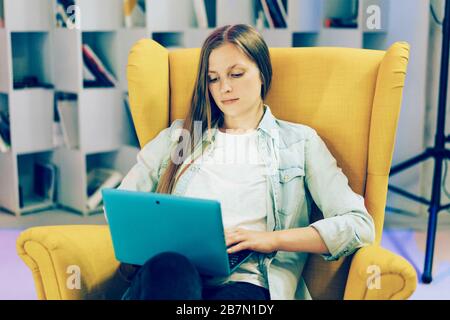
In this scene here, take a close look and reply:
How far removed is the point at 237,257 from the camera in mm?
1391

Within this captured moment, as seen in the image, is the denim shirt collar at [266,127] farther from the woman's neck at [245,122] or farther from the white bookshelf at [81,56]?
the white bookshelf at [81,56]

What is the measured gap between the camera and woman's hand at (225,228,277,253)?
4.47ft

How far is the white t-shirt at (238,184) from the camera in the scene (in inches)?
57.1

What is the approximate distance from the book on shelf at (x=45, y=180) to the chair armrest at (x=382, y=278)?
2.18 m

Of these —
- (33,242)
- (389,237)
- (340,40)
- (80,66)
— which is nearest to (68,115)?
(80,66)

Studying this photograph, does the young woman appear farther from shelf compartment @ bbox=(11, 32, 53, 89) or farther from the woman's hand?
shelf compartment @ bbox=(11, 32, 53, 89)

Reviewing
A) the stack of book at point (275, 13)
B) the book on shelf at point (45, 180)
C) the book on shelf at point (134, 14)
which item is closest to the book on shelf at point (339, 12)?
the stack of book at point (275, 13)

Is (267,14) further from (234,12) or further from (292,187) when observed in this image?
(292,187)

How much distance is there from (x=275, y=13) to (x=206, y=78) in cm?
164

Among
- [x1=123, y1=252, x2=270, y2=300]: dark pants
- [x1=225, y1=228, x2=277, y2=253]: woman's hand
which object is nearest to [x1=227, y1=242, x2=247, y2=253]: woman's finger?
[x1=225, y1=228, x2=277, y2=253]: woman's hand

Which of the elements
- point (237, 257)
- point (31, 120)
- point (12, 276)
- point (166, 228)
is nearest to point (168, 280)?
point (166, 228)

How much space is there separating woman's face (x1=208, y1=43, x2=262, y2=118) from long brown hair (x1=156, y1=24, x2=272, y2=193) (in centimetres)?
1

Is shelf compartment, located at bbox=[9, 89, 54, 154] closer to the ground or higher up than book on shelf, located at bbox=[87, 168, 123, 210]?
higher up
